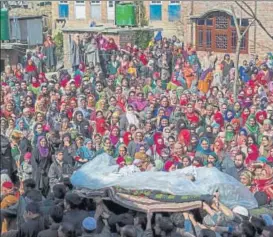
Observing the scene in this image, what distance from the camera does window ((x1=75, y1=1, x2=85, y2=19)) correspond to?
17.1 m

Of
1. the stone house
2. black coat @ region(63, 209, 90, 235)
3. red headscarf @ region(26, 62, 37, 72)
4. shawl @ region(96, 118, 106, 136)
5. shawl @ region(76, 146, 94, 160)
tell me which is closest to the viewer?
black coat @ region(63, 209, 90, 235)

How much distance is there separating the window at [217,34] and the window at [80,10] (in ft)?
9.01

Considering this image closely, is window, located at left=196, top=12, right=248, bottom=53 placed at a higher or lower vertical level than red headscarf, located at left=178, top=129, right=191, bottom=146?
higher

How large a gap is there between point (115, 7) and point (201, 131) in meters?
5.66

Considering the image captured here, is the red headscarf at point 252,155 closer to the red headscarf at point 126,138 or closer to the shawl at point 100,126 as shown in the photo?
the red headscarf at point 126,138

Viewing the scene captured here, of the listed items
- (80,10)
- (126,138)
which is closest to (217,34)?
(80,10)

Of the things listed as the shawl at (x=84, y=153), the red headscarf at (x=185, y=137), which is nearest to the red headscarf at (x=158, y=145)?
the red headscarf at (x=185, y=137)

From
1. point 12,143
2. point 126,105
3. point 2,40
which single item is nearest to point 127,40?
point 126,105

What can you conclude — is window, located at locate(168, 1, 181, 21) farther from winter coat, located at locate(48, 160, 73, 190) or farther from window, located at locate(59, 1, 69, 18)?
winter coat, located at locate(48, 160, 73, 190)

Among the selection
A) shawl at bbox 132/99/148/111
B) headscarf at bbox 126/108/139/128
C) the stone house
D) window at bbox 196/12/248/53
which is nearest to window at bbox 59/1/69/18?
the stone house

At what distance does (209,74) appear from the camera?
14656mm

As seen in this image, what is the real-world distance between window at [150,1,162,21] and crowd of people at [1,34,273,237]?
1.40 metres

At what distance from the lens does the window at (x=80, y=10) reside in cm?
1709

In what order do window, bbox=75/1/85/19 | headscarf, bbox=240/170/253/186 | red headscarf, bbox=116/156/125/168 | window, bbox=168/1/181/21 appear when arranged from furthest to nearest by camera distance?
window, bbox=168/1/181/21 < window, bbox=75/1/85/19 < red headscarf, bbox=116/156/125/168 < headscarf, bbox=240/170/253/186
